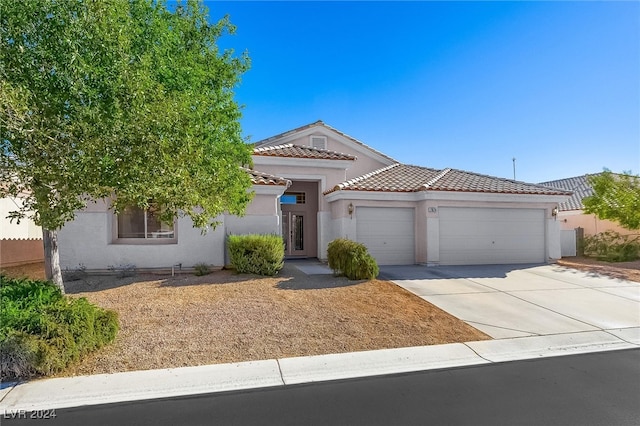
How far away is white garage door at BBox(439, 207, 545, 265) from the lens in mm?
15594

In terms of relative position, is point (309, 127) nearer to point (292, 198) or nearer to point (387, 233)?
point (292, 198)

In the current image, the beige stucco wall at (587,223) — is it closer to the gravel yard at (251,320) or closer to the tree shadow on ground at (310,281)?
the tree shadow on ground at (310,281)

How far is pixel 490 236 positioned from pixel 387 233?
477 cm

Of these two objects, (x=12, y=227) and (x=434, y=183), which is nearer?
(x=434, y=183)

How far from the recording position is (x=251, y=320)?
7434 mm

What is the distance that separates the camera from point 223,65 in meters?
10.1

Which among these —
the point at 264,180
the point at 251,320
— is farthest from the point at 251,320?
the point at 264,180

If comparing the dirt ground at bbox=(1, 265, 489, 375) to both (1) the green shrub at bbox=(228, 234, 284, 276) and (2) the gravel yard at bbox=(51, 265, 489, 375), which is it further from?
(1) the green shrub at bbox=(228, 234, 284, 276)

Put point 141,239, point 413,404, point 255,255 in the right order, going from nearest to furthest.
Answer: point 413,404 → point 255,255 → point 141,239

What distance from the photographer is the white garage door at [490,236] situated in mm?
15594

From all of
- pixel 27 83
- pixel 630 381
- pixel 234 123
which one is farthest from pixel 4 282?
pixel 630 381

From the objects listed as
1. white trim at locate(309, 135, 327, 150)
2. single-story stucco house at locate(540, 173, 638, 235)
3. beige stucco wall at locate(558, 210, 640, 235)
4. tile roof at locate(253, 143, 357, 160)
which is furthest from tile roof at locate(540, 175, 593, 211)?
tile roof at locate(253, 143, 357, 160)

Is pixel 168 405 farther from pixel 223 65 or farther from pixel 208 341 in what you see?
pixel 223 65

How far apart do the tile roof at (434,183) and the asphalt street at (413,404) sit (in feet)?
34.3
